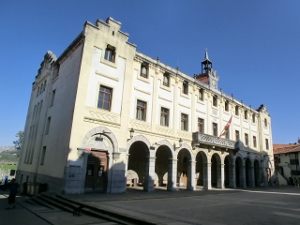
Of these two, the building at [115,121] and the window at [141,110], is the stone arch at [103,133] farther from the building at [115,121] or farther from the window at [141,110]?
the window at [141,110]

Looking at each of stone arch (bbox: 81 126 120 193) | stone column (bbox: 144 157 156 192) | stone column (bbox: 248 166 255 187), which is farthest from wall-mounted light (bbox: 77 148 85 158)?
stone column (bbox: 248 166 255 187)

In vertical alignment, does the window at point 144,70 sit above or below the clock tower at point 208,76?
below

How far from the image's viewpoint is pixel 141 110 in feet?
61.8

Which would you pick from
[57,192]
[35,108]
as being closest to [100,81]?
[57,192]

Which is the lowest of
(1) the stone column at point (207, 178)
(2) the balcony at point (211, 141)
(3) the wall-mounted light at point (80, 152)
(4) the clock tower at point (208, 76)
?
(1) the stone column at point (207, 178)

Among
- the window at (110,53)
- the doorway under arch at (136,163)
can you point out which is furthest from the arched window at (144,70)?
the doorway under arch at (136,163)

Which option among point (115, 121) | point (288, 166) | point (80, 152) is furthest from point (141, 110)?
point (288, 166)

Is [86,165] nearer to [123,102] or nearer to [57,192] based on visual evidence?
[57,192]

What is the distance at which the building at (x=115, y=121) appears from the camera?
1507 centimetres

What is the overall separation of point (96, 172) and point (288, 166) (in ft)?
135

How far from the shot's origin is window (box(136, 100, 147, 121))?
18531 mm

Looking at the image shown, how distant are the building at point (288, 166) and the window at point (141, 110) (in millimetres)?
34387

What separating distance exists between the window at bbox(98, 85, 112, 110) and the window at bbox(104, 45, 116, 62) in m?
2.58

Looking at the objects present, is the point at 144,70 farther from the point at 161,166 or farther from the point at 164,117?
the point at 161,166
